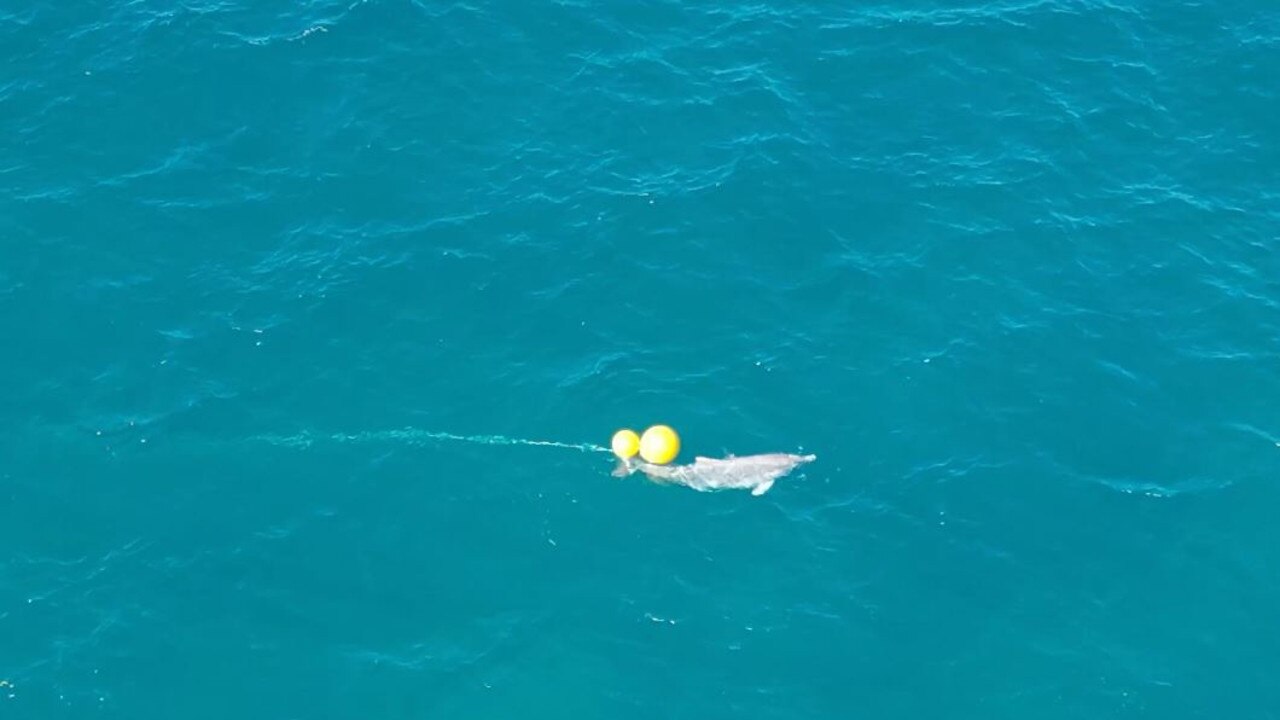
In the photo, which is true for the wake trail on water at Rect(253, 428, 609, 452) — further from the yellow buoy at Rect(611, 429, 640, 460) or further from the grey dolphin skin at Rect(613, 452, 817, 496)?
the grey dolphin skin at Rect(613, 452, 817, 496)

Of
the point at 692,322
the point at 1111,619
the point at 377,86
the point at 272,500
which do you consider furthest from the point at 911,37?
the point at 272,500

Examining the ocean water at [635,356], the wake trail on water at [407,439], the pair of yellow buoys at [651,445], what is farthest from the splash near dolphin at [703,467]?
the wake trail on water at [407,439]

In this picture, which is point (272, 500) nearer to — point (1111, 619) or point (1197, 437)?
point (1111, 619)

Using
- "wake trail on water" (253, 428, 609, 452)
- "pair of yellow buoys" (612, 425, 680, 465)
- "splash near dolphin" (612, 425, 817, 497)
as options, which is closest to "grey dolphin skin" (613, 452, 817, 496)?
"splash near dolphin" (612, 425, 817, 497)

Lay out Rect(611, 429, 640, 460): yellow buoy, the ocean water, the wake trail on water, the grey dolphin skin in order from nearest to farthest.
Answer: the ocean water < Rect(611, 429, 640, 460): yellow buoy < the grey dolphin skin < the wake trail on water

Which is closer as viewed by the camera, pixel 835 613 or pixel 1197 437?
pixel 835 613

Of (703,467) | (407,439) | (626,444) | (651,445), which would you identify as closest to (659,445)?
(651,445)

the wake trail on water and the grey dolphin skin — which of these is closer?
the grey dolphin skin
